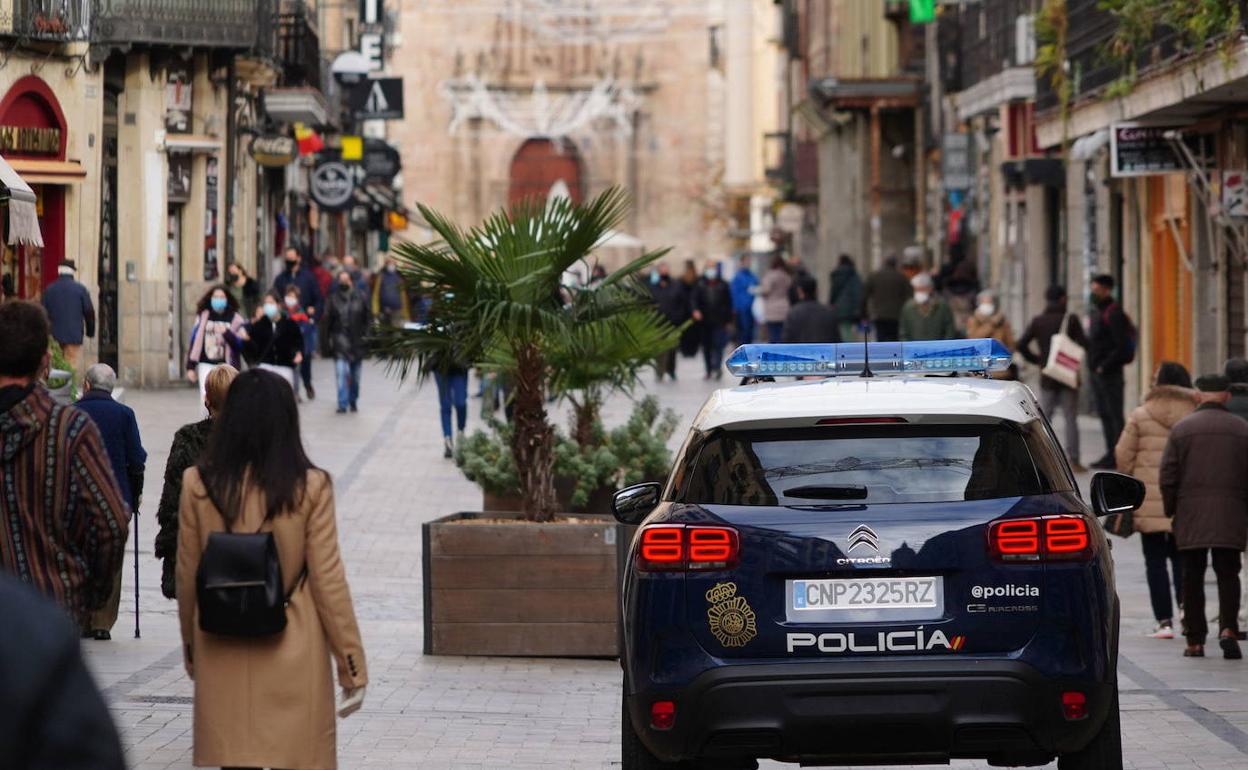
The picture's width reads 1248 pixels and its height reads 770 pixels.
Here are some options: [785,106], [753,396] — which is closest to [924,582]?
[753,396]

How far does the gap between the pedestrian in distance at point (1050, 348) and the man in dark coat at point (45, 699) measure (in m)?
19.9

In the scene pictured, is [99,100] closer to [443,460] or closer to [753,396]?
[443,460]

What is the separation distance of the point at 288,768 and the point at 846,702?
1605 millimetres

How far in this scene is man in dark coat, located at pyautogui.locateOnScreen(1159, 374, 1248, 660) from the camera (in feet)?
37.8

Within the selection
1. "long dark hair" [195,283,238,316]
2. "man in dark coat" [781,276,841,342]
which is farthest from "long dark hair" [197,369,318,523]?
"man in dark coat" [781,276,841,342]

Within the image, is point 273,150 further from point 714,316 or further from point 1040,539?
point 1040,539

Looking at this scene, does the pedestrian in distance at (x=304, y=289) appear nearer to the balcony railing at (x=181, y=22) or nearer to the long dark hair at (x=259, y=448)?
the balcony railing at (x=181, y=22)

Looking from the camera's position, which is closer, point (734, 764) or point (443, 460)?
point (734, 764)

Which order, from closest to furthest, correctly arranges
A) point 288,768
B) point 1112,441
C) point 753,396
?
1. point 288,768
2. point 753,396
3. point 1112,441

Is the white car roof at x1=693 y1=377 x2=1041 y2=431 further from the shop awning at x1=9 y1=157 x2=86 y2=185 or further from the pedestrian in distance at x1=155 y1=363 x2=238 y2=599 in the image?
the shop awning at x1=9 y1=157 x2=86 y2=185

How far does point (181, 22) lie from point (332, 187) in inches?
564

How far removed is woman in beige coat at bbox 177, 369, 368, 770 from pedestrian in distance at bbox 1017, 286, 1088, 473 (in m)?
16.2

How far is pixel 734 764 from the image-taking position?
7.15 metres

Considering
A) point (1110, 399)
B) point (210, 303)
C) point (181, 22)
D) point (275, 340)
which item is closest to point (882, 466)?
point (1110, 399)
